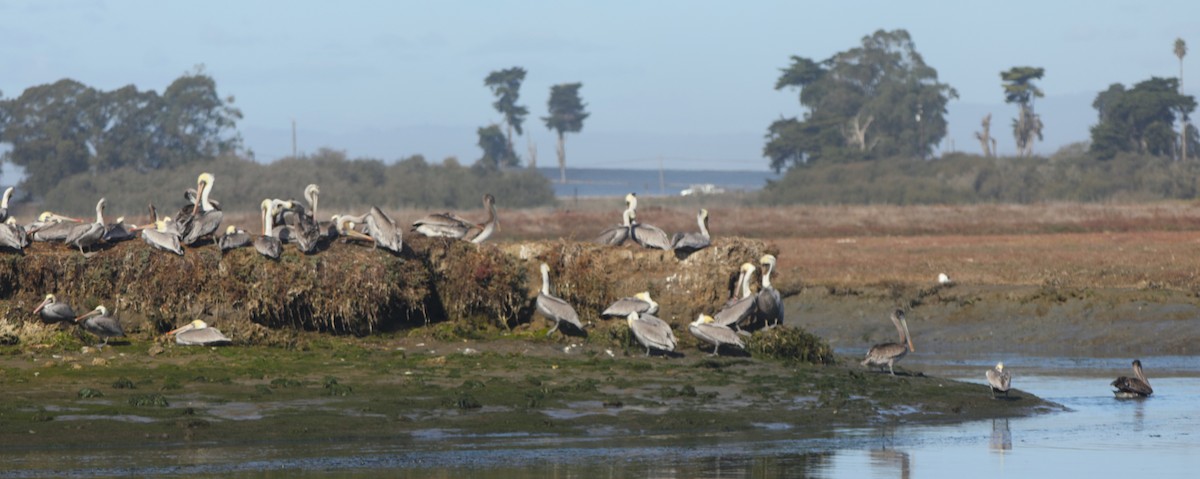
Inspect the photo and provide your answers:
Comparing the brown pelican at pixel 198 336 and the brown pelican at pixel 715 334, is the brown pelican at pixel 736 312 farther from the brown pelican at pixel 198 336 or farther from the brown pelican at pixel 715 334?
the brown pelican at pixel 198 336

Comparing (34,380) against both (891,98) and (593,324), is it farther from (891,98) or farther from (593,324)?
(891,98)

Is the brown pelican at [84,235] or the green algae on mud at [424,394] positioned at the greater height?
the brown pelican at [84,235]

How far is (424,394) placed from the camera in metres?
15.9

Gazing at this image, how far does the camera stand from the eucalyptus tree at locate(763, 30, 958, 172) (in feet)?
367

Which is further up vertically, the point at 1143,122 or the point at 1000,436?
the point at 1143,122

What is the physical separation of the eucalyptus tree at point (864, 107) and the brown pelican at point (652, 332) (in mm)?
89174

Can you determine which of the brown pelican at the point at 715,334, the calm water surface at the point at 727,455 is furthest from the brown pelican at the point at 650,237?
the calm water surface at the point at 727,455

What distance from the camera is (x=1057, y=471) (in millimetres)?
13430

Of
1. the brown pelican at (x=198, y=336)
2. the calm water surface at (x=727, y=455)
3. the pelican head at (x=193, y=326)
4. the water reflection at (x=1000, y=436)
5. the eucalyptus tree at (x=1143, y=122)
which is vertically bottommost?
the water reflection at (x=1000, y=436)

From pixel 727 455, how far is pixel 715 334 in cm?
470

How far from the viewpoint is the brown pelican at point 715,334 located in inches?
734

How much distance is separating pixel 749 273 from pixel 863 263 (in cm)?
1666

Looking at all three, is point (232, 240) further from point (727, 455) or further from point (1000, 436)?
point (1000, 436)

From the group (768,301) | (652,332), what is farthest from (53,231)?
(768,301)
